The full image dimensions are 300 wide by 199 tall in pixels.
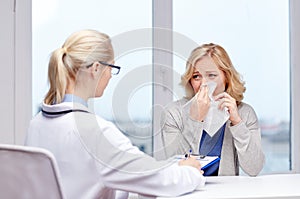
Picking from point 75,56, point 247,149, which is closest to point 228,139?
point 247,149

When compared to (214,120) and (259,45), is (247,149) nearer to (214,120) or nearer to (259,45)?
(214,120)

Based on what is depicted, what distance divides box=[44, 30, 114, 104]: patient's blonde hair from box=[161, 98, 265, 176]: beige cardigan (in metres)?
0.36

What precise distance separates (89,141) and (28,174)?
0.19 m

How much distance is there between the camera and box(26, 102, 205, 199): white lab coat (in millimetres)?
1116

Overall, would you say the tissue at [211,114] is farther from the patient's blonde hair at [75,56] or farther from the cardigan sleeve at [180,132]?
the patient's blonde hair at [75,56]

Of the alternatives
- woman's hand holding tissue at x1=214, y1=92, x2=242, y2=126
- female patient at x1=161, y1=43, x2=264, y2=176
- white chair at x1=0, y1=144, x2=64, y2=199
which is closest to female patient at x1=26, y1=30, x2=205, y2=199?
white chair at x1=0, y1=144, x2=64, y2=199

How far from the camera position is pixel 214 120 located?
1678mm

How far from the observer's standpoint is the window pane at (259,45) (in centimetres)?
255

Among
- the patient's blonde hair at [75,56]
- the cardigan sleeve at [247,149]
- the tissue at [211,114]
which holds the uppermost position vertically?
the patient's blonde hair at [75,56]

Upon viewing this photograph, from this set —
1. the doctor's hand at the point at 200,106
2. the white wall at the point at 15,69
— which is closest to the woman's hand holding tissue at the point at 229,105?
the doctor's hand at the point at 200,106

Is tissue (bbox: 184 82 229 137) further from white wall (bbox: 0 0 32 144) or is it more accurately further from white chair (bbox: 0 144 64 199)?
white wall (bbox: 0 0 32 144)

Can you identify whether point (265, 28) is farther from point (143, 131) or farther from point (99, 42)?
point (99, 42)

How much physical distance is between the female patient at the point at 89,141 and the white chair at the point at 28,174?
0.14 meters

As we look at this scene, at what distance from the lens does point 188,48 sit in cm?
190
